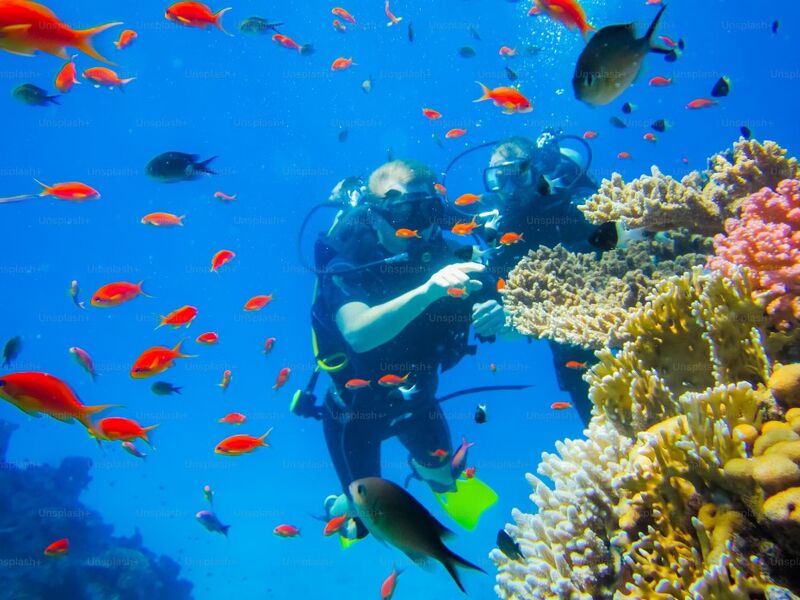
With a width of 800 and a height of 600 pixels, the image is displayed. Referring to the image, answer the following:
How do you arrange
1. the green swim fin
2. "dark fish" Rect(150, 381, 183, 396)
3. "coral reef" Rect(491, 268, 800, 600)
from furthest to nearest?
the green swim fin
"dark fish" Rect(150, 381, 183, 396)
"coral reef" Rect(491, 268, 800, 600)

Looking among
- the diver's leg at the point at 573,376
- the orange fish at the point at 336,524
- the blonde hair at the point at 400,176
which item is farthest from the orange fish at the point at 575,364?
the orange fish at the point at 336,524

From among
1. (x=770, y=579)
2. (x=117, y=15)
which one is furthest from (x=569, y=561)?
(x=117, y=15)

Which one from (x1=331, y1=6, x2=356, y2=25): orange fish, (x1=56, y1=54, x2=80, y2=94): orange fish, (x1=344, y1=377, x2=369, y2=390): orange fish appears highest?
(x1=331, y1=6, x2=356, y2=25): orange fish

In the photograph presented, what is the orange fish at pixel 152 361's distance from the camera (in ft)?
15.4

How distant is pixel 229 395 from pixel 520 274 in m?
67.0

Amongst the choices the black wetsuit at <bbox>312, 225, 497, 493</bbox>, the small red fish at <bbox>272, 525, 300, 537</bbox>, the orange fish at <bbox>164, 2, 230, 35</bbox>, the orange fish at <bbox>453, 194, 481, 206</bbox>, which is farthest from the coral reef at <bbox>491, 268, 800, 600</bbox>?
the orange fish at <bbox>164, 2, 230, 35</bbox>

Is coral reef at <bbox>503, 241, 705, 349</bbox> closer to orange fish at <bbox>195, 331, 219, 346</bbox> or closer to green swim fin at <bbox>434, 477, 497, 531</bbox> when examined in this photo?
orange fish at <bbox>195, 331, 219, 346</bbox>

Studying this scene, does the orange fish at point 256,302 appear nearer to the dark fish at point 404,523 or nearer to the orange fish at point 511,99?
the orange fish at point 511,99

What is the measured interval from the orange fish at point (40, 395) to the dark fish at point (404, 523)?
250cm

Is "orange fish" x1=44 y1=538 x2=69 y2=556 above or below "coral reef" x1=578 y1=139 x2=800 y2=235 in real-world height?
below

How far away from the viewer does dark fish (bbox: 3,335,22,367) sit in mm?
5477

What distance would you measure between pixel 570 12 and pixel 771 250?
225cm

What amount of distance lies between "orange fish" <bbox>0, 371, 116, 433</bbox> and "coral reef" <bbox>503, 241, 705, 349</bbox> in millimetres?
3501

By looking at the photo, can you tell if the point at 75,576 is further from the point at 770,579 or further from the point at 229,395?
the point at 229,395
